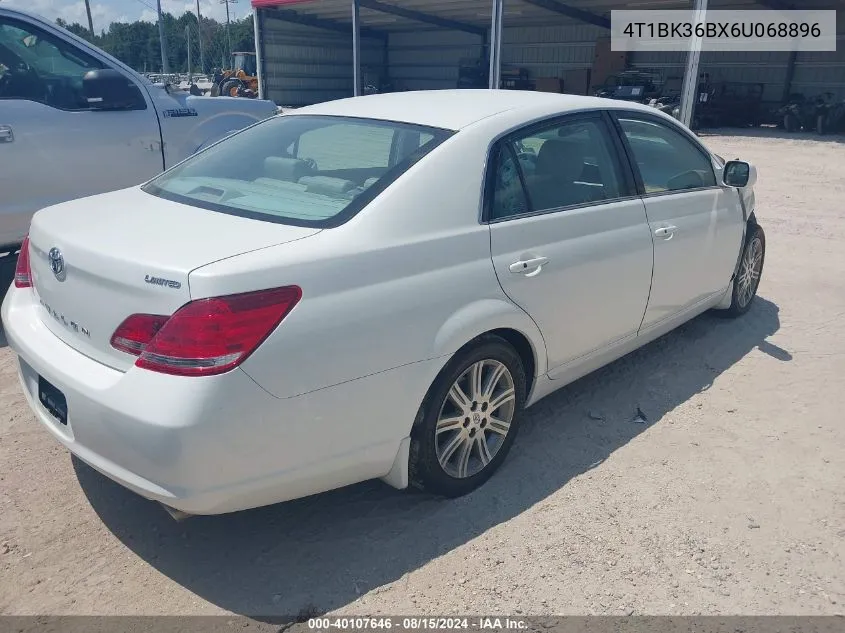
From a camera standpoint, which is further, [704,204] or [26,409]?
[704,204]

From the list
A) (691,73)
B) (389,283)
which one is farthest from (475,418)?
(691,73)

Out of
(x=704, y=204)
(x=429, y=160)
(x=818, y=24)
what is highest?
(x=818, y=24)

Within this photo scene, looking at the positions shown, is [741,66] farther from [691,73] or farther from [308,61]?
[308,61]

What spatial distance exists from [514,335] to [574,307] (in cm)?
38

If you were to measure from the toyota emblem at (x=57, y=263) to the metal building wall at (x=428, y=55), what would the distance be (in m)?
31.5

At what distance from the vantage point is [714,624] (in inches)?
94.2

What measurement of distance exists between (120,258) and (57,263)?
419 millimetres

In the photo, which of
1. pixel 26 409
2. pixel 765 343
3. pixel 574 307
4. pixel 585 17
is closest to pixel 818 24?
pixel 585 17

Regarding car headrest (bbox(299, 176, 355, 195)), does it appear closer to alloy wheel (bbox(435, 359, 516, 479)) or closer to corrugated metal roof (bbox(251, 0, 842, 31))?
alloy wheel (bbox(435, 359, 516, 479))

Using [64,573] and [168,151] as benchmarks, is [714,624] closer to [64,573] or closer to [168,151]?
[64,573]

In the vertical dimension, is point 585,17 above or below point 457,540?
above

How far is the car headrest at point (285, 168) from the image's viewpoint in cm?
307

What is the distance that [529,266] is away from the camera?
3002mm

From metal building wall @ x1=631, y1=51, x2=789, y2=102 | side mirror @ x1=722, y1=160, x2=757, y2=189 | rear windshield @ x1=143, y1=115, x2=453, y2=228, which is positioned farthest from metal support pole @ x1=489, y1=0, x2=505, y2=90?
rear windshield @ x1=143, y1=115, x2=453, y2=228
